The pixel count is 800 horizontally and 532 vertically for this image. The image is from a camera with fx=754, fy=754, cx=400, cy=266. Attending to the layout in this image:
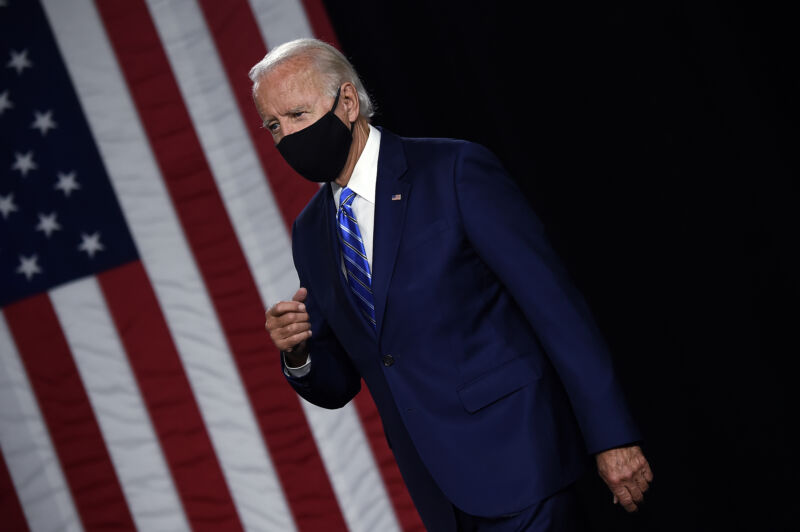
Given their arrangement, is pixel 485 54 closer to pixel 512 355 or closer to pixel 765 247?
pixel 765 247

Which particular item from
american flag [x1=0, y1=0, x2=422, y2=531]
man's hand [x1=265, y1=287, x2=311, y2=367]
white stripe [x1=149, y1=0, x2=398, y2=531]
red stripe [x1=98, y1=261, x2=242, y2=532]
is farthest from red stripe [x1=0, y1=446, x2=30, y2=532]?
man's hand [x1=265, y1=287, x2=311, y2=367]

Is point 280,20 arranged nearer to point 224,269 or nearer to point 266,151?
point 266,151

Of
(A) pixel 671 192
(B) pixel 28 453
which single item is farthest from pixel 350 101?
(B) pixel 28 453

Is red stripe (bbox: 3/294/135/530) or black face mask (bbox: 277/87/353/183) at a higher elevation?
black face mask (bbox: 277/87/353/183)

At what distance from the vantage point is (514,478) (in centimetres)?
107

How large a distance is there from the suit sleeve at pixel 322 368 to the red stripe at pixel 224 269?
0.87m

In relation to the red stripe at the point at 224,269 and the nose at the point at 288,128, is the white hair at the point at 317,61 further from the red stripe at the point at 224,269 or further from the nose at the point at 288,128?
the red stripe at the point at 224,269

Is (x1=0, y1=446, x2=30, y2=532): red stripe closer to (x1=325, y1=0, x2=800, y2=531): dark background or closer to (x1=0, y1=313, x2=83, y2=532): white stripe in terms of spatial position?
(x1=0, y1=313, x2=83, y2=532): white stripe

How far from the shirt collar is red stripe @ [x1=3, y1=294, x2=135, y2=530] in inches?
55.4

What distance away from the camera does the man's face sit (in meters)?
1.19

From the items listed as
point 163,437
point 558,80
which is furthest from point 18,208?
point 558,80

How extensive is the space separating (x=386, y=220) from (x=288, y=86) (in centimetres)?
28

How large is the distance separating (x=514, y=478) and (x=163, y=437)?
1.47 metres

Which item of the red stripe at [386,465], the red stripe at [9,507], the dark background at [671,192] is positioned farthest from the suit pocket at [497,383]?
the red stripe at [9,507]
